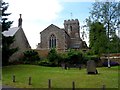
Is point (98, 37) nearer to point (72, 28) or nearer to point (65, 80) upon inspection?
point (65, 80)

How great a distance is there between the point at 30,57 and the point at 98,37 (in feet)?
51.1

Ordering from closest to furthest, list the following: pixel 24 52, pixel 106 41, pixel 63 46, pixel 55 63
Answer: pixel 106 41
pixel 55 63
pixel 24 52
pixel 63 46

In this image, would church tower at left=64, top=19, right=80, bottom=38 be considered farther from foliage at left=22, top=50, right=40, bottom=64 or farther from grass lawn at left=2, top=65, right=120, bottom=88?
grass lawn at left=2, top=65, right=120, bottom=88

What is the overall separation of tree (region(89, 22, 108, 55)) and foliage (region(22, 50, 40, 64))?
510 inches

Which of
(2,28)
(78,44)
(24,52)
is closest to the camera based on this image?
(2,28)

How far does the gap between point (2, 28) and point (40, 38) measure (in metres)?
34.6

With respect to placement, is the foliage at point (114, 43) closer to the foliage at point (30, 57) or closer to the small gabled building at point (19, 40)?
the foliage at point (30, 57)

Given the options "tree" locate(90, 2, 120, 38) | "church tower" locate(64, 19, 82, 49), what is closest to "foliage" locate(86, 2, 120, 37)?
"tree" locate(90, 2, 120, 38)

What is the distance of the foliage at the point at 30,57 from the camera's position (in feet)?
174

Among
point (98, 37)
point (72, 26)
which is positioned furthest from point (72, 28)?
point (98, 37)

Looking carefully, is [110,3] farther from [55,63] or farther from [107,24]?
[55,63]

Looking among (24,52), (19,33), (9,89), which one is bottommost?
(9,89)

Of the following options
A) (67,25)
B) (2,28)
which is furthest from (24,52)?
(67,25)

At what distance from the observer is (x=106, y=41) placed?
146 ft
